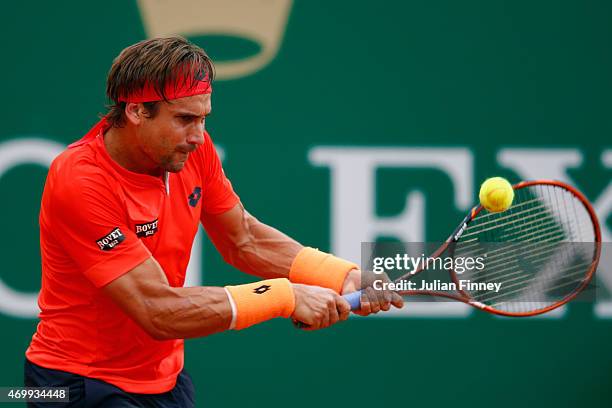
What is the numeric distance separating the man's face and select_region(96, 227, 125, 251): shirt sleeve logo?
293 millimetres

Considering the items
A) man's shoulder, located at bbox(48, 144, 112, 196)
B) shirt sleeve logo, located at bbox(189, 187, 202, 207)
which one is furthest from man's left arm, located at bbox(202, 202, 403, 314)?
man's shoulder, located at bbox(48, 144, 112, 196)

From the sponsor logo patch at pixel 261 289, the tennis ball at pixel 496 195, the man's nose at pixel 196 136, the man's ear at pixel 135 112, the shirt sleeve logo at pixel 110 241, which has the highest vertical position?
the man's ear at pixel 135 112

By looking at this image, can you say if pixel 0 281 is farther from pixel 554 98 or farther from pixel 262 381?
pixel 554 98

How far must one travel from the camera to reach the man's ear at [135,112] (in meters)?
3.38

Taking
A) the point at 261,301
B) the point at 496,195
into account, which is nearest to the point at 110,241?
the point at 261,301

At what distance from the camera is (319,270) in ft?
12.4

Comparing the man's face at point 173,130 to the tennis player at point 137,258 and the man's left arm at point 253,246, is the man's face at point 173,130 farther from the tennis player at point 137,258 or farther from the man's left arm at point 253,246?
the man's left arm at point 253,246

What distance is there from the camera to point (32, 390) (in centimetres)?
353

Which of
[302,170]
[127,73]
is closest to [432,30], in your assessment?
[302,170]

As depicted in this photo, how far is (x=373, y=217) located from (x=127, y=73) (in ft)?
6.96

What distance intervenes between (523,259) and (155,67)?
1.65m

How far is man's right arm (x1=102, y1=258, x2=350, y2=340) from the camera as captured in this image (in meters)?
3.25

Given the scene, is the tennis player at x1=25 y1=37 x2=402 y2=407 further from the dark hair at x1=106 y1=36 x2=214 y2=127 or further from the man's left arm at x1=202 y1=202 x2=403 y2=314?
the man's left arm at x1=202 y1=202 x2=403 y2=314

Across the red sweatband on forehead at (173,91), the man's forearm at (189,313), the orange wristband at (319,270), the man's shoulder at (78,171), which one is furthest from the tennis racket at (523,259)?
the man's shoulder at (78,171)
